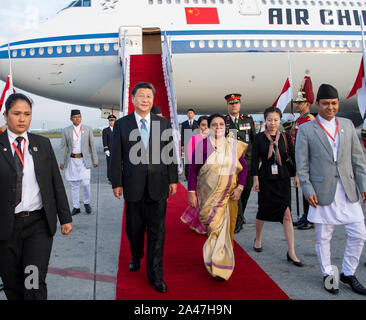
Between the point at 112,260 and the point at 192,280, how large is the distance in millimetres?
1118

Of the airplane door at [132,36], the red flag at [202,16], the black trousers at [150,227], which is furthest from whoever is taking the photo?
the red flag at [202,16]

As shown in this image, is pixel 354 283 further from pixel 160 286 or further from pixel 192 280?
pixel 160 286

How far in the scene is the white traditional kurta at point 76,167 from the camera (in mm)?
6414

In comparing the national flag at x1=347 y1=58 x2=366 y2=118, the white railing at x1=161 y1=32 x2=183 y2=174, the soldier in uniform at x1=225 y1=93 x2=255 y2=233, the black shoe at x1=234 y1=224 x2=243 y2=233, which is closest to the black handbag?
the soldier in uniform at x1=225 y1=93 x2=255 y2=233

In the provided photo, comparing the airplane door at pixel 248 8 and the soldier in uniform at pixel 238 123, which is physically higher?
the airplane door at pixel 248 8

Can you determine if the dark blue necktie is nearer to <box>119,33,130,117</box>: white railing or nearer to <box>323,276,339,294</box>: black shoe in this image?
<box>323,276,339,294</box>: black shoe

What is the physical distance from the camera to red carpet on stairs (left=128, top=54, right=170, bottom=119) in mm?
10609

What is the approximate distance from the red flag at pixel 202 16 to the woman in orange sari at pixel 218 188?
9.37 meters

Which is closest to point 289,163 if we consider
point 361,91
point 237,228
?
point 237,228

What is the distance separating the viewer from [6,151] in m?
2.47

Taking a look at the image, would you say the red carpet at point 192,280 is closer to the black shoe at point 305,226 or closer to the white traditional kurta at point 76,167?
the black shoe at point 305,226

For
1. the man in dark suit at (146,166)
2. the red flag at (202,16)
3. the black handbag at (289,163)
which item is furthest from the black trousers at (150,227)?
the red flag at (202,16)
